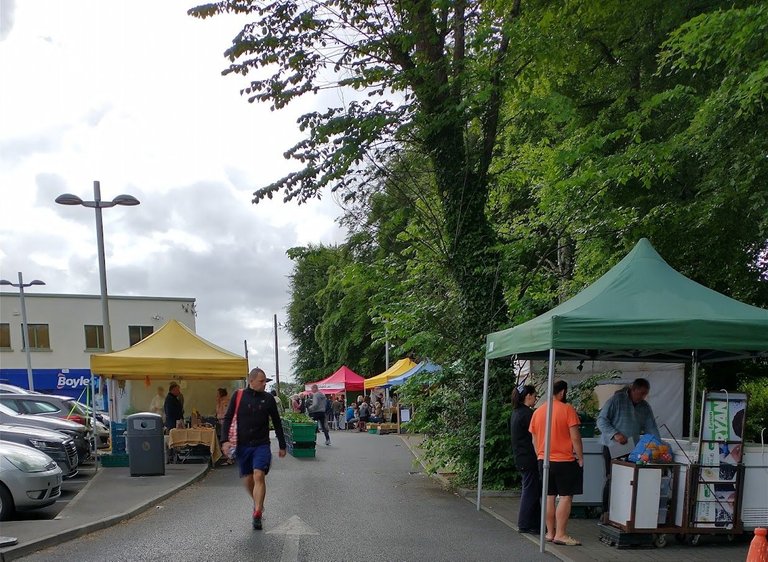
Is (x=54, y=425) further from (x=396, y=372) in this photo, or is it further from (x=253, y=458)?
(x=396, y=372)

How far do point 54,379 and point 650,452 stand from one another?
44439mm

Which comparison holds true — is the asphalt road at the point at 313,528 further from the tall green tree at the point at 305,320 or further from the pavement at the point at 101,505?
the tall green tree at the point at 305,320

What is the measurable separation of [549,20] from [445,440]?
7.34 m

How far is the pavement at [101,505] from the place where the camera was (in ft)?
27.9

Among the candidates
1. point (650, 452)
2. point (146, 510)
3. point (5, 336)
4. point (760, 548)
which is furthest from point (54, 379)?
point (760, 548)

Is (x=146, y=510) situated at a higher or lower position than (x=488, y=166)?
lower

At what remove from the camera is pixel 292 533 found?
9039mm

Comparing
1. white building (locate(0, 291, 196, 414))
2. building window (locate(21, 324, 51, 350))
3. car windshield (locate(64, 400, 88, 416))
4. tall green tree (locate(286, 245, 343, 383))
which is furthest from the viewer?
tall green tree (locate(286, 245, 343, 383))

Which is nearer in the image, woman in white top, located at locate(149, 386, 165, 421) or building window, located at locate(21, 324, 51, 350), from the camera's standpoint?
woman in white top, located at locate(149, 386, 165, 421)

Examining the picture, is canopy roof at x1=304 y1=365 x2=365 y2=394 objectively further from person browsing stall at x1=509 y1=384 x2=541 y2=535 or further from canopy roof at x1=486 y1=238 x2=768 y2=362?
canopy roof at x1=486 y1=238 x2=768 y2=362

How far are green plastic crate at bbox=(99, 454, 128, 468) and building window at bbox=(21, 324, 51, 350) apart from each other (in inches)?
1342

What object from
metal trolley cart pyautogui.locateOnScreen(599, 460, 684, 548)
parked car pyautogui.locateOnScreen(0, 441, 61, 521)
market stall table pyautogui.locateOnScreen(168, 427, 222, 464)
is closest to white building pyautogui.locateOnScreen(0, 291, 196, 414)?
market stall table pyautogui.locateOnScreen(168, 427, 222, 464)

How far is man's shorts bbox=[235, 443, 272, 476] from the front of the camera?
29.9 ft

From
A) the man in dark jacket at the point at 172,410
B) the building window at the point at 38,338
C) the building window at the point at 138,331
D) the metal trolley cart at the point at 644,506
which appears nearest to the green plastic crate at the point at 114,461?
the man in dark jacket at the point at 172,410
